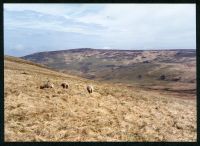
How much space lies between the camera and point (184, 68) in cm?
18075

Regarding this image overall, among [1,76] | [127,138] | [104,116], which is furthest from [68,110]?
[1,76]

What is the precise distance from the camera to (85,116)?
18.1 m

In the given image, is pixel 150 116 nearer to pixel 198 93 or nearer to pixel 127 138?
pixel 127 138

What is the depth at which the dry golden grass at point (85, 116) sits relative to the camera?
50.1 ft

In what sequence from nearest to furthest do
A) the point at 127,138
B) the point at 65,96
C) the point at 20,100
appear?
the point at 127,138
the point at 20,100
the point at 65,96

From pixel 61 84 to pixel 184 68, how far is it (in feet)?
541

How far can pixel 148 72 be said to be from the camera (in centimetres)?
18100

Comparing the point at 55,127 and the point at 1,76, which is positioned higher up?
the point at 1,76

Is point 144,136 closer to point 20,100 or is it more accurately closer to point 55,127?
point 55,127

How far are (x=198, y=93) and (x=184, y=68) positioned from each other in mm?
177943

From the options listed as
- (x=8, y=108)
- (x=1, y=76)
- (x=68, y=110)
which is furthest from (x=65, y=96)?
(x=1, y=76)

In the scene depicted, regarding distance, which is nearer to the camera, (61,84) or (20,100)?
(20,100)

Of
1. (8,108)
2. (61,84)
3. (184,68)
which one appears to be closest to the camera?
(8,108)

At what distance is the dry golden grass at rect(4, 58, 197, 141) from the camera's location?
15273 mm
